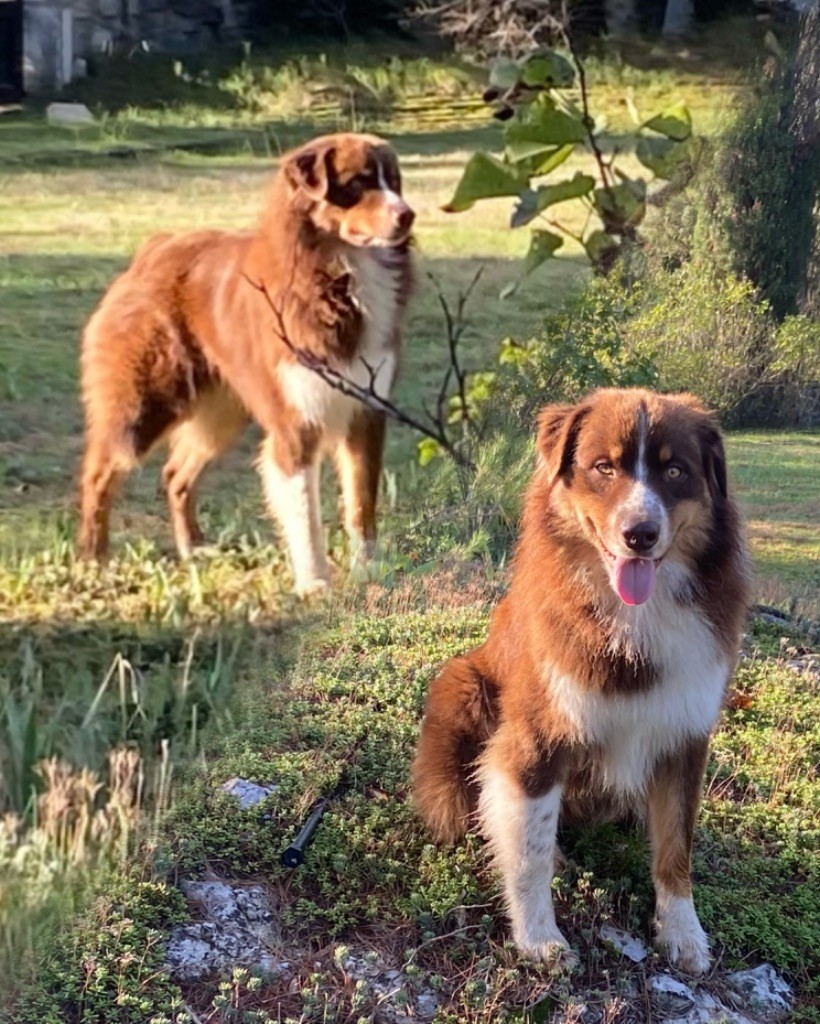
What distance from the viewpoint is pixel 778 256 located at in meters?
4.33

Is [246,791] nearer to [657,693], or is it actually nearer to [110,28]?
[657,693]

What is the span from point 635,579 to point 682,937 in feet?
2.93

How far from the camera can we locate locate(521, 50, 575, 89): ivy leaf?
3244mm

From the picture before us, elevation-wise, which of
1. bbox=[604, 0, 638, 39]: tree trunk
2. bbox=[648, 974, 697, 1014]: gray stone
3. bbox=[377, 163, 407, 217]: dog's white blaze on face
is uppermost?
bbox=[604, 0, 638, 39]: tree trunk

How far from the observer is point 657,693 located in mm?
2721

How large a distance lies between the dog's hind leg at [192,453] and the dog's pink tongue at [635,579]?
899 mm

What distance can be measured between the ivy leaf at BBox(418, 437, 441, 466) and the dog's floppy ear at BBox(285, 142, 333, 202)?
70cm

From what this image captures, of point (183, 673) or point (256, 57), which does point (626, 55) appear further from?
point (183, 673)

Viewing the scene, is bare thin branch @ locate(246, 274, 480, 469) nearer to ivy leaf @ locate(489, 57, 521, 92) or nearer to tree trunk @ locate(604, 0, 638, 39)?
ivy leaf @ locate(489, 57, 521, 92)

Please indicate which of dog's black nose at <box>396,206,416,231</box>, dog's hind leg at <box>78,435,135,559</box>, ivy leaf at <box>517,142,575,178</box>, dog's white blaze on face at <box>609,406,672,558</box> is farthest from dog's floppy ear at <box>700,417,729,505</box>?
dog's hind leg at <box>78,435,135,559</box>

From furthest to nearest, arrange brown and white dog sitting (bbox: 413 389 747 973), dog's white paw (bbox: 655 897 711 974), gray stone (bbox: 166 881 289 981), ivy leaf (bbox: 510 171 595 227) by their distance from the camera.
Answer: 1. ivy leaf (bbox: 510 171 595 227)
2. dog's white paw (bbox: 655 897 711 974)
3. gray stone (bbox: 166 881 289 981)
4. brown and white dog sitting (bbox: 413 389 747 973)

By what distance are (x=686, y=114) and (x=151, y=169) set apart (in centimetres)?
152

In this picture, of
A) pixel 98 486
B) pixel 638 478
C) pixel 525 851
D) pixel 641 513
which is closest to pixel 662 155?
pixel 638 478

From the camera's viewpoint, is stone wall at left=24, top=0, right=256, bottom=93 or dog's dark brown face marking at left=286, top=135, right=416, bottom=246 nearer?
stone wall at left=24, top=0, right=256, bottom=93
